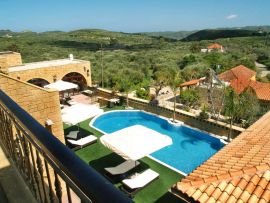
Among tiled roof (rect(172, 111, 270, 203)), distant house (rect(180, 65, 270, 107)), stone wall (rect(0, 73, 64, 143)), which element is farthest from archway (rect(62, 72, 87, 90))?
tiled roof (rect(172, 111, 270, 203))

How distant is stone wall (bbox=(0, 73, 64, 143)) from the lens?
358 inches

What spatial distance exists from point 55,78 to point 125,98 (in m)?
7.02

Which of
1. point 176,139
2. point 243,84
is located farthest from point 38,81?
point 243,84

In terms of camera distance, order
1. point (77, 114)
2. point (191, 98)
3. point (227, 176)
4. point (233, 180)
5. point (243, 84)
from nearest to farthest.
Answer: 1. point (233, 180)
2. point (227, 176)
3. point (77, 114)
4. point (191, 98)
5. point (243, 84)

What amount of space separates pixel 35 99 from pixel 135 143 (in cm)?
440

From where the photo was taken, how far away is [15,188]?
278cm

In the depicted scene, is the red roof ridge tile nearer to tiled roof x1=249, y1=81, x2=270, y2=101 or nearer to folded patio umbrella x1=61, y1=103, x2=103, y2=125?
folded patio umbrella x1=61, y1=103, x2=103, y2=125

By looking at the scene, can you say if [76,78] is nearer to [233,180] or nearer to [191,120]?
[191,120]

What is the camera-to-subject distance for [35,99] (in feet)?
31.9

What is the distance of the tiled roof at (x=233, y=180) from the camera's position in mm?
5102

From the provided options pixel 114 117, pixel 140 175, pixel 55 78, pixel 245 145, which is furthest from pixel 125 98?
pixel 245 145

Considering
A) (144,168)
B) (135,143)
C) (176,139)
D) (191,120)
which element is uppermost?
(135,143)

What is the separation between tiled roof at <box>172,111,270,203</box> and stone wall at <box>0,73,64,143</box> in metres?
5.81

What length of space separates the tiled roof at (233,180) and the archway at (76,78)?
66.5ft
